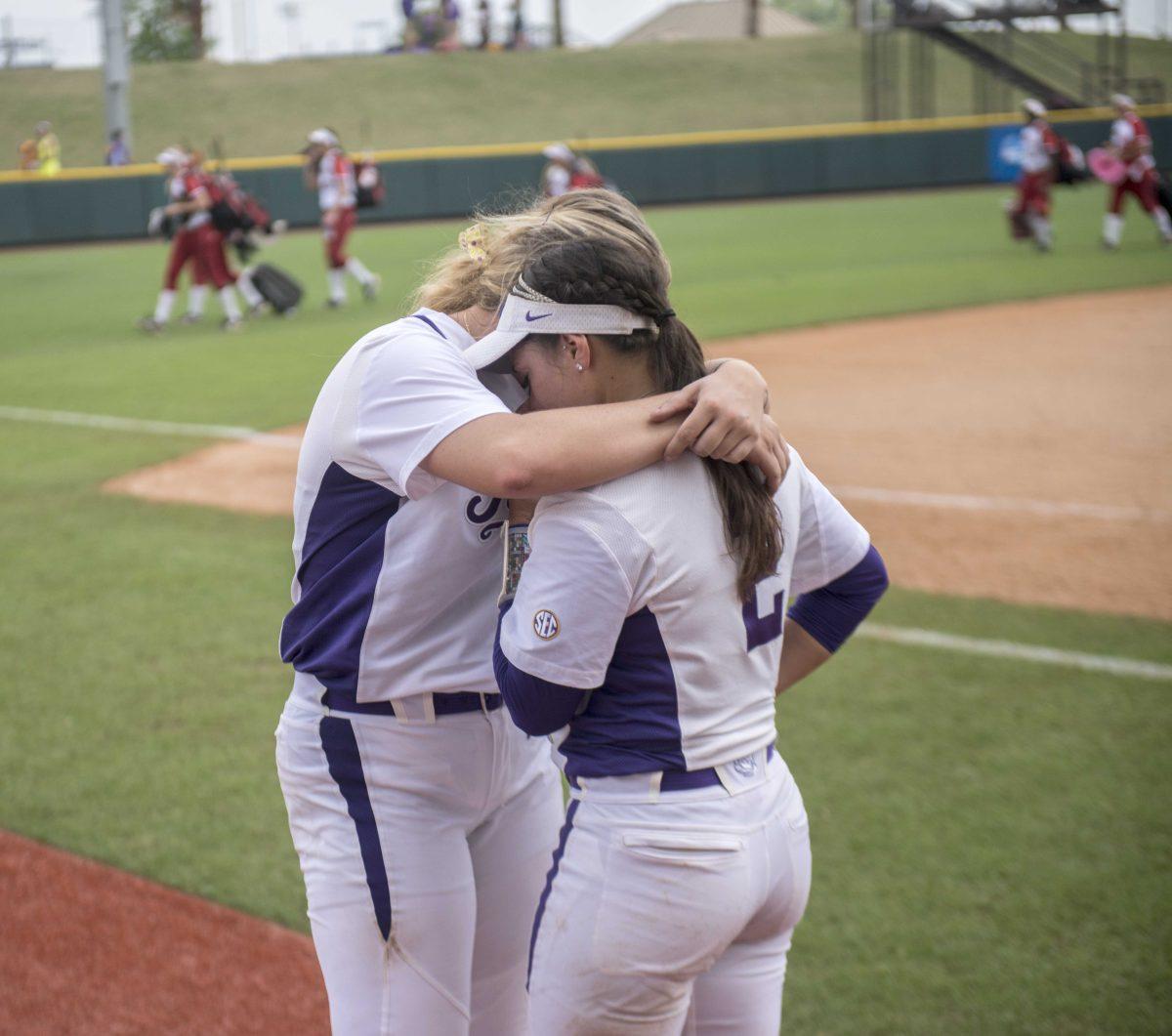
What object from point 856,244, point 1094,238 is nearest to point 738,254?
point 856,244

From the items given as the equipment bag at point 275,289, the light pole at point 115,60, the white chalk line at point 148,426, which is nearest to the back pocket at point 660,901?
the white chalk line at point 148,426

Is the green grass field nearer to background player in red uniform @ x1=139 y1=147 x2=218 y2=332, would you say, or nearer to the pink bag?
background player in red uniform @ x1=139 y1=147 x2=218 y2=332

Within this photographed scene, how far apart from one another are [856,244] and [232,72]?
31593 mm

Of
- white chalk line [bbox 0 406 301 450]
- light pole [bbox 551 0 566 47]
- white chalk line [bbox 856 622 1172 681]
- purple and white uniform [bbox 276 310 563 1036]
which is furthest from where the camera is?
light pole [bbox 551 0 566 47]

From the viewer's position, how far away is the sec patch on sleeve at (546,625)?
194 centimetres

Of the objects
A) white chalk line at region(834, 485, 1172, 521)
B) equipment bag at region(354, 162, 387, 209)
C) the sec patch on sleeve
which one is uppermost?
equipment bag at region(354, 162, 387, 209)

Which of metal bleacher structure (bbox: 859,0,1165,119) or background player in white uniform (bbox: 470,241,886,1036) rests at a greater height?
metal bleacher structure (bbox: 859,0,1165,119)

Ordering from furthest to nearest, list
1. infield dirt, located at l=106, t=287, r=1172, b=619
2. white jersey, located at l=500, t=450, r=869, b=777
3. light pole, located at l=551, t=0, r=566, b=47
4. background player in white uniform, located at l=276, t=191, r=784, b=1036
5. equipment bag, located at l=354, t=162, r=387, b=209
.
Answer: light pole, located at l=551, t=0, r=566, b=47
equipment bag, located at l=354, t=162, r=387, b=209
infield dirt, located at l=106, t=287, r=1172, b=619
background player in white uniform, located at l=276, t=191, r=784, b=1036
white jersey, located at l=500, t=450, r=869, b=777

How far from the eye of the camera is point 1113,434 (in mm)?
10125

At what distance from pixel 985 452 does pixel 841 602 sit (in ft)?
25.1

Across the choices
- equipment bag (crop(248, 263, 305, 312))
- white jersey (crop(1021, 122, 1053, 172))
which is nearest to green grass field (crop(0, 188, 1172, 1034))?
equipment bag (crop(248, 263, 305, 312))

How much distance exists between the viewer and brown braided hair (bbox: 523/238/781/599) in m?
2.02

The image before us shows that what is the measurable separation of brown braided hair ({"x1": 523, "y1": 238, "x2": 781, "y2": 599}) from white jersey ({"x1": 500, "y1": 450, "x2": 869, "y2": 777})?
2 cm

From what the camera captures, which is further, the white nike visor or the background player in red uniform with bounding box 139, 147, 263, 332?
the background player in red uniform with bounding box 139, 147, 263, 332
